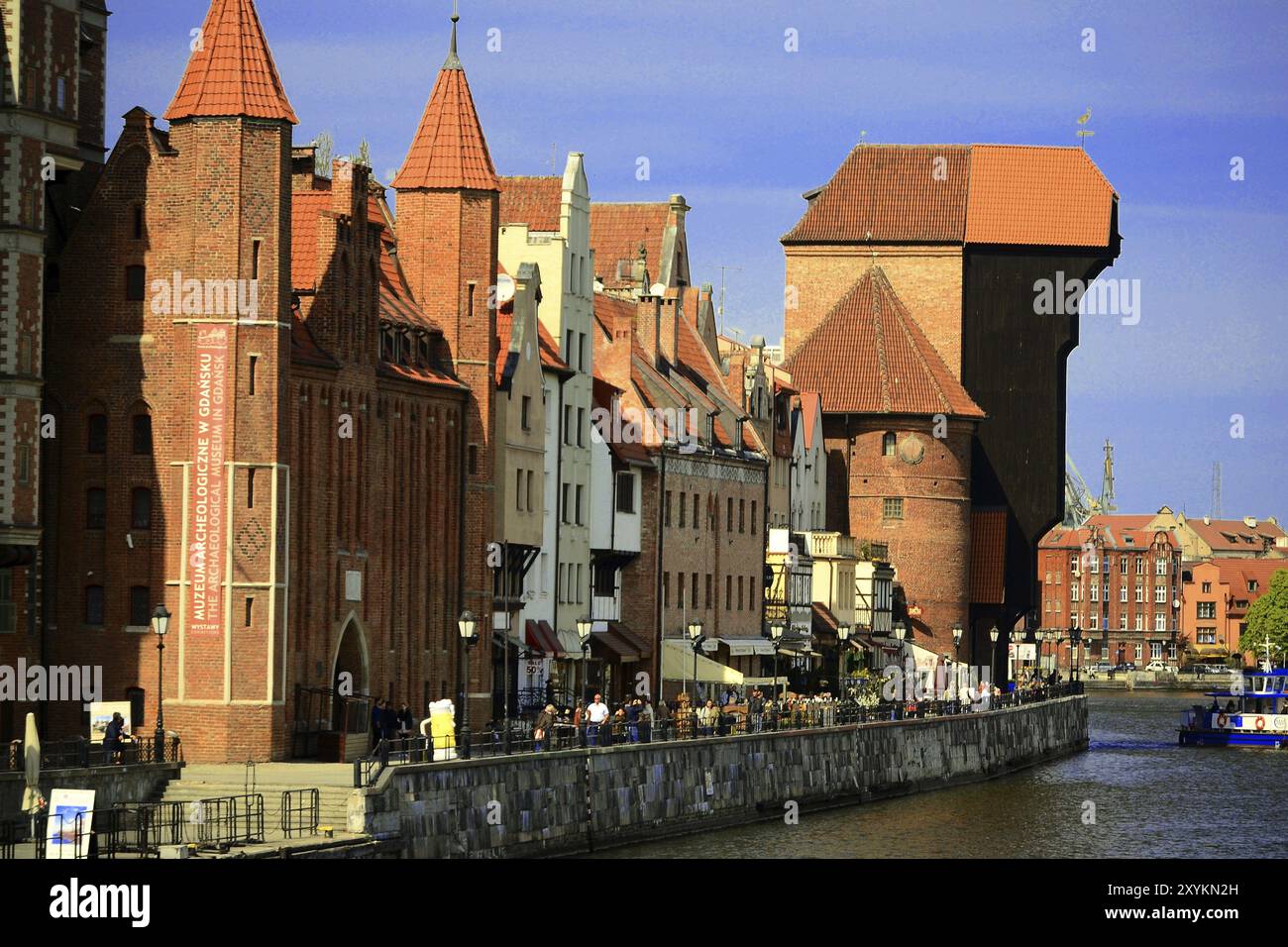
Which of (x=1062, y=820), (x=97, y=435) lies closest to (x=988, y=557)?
(x=1062, y=820)

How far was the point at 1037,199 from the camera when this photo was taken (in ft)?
416

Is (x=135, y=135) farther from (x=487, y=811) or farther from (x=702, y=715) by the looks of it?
(x=702, y=715)

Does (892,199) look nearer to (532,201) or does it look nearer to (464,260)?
(532,201)

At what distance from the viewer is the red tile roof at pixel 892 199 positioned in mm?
128500

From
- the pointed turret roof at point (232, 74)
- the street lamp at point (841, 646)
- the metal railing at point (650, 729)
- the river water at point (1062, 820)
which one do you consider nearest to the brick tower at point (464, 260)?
the metal railing at point (650, 729)

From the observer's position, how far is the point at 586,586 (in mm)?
81000

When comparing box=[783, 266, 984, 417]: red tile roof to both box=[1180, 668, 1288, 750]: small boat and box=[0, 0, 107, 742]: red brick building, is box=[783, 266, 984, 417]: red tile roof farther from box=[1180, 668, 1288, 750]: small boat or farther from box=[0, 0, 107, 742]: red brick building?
box=[0, 0, 107, 742]: red brick building

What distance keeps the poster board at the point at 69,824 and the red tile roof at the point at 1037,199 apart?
88.8 metres

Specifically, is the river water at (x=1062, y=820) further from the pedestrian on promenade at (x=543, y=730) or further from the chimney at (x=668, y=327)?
the chimney at (x=668, y=327)

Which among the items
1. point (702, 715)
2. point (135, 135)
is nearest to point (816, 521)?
point (702, 715)

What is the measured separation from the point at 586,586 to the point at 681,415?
9527mm

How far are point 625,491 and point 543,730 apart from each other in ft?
86.6

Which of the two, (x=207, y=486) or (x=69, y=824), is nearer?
(x=69, y=824)
